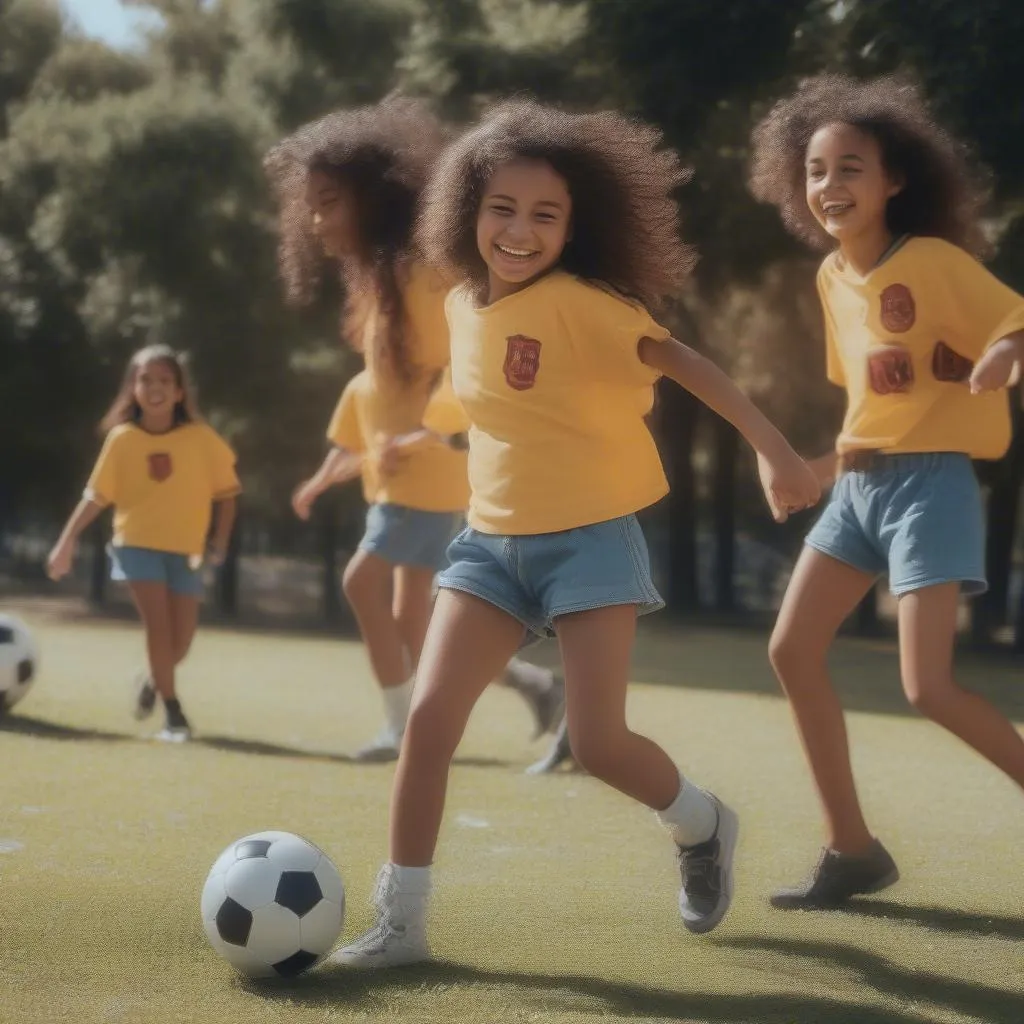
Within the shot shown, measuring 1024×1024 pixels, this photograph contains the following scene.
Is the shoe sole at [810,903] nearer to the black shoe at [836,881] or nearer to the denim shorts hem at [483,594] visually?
the black shoe at [836,881]

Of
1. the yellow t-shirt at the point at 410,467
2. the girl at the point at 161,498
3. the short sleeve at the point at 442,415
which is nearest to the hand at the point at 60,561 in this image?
the girl at the point at 161,498

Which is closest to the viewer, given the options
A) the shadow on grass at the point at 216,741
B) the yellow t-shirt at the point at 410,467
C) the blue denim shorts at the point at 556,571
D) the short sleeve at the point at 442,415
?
the blue denim shorts at the point at 556,571

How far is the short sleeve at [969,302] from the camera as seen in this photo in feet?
14.4

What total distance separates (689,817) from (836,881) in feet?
2.11

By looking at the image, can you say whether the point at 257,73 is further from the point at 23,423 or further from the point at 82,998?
the point at 82,998

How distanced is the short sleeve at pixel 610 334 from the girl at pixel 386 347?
2.08 m

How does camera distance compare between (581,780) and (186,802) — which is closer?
(186,802)

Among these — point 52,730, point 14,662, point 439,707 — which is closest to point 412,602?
point 52,730

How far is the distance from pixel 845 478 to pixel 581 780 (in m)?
2.40

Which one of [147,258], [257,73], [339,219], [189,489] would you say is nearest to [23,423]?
[147,258]

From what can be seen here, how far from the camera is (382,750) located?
7328 millimetres

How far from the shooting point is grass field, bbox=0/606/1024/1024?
358cm

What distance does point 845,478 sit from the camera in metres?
4.63

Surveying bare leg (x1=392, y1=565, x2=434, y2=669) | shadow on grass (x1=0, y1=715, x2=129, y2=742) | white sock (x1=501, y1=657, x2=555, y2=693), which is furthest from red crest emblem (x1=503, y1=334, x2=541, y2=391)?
shadow on grass (x1=0, y1=715, x2=129, y2=742)
